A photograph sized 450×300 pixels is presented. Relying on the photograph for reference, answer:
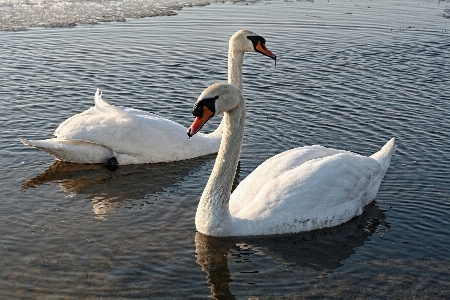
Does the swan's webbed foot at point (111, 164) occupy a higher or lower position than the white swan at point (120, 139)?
lower

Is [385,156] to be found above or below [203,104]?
below

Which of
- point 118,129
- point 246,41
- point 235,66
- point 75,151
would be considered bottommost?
point 75,151

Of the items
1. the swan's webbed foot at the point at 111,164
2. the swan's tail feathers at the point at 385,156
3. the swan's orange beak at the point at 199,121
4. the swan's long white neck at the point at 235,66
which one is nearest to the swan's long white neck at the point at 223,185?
the swan's orange beak at the point at 199,121

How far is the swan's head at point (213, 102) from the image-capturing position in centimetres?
756

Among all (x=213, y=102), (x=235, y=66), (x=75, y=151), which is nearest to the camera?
(x=213, y=102)

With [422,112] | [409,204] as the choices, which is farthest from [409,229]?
[422,112]

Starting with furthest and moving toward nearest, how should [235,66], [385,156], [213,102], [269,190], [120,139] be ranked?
1. [235,66]
2. [120,139]
3. [385,156]
4. [269,190]
5. [213,102]

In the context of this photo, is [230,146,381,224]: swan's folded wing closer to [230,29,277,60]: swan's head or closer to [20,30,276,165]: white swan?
[20,30,276,165]: white swan

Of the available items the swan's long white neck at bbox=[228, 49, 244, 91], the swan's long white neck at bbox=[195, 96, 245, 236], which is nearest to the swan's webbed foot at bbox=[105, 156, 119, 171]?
the swan's long white neck at bbox=[228, 49, 244, 91]

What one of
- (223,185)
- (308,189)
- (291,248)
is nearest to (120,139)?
→ (223,185)

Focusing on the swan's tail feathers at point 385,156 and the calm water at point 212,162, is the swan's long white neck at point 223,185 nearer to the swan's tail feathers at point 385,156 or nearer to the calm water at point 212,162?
the calm water at point 212,162

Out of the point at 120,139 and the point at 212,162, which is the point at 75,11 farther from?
the point at 212,162

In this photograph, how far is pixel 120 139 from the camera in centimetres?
1073

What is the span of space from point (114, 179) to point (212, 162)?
1625mm
